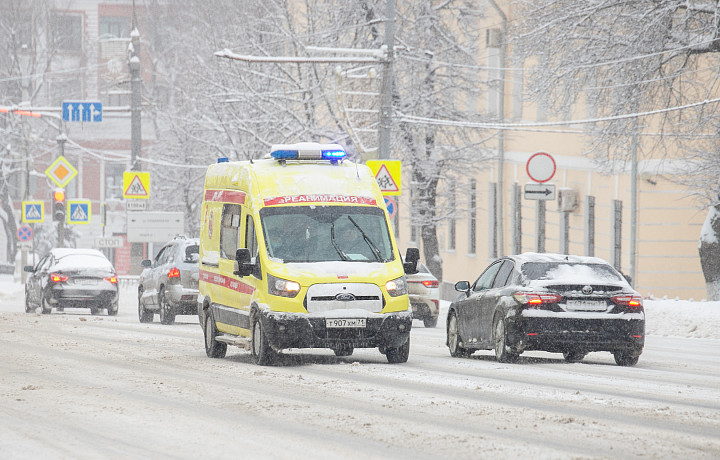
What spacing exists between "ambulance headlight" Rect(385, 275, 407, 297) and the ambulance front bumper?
0.28 meters

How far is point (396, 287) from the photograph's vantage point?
17.3 meters

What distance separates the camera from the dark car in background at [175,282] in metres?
28.5

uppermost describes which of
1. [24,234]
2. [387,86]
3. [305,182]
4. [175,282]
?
[387,86]

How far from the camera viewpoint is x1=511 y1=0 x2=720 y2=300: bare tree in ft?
95.1

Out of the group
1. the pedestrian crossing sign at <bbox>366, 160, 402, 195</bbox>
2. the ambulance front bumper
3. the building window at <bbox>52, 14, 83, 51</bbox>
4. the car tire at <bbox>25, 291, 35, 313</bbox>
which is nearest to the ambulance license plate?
the ambulance front bumper

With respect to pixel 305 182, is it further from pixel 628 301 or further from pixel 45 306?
pixel 45 306

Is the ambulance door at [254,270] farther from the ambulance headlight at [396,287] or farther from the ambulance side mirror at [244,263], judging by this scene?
the ambulance headlight at [396,287]

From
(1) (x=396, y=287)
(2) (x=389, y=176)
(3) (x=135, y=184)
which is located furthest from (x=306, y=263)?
(3) (x=135, y=184)

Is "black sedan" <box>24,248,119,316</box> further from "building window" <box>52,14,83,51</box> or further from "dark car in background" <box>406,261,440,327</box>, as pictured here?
"building window" <box>52,14,83,51</box>

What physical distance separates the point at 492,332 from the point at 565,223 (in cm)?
2552

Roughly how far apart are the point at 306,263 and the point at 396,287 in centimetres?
104

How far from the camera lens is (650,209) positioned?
37.7m

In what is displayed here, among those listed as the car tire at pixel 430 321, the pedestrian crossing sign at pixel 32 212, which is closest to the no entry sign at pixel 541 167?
the car tire at pixel 430 321

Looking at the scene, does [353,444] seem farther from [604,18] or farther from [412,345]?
[604,18]
